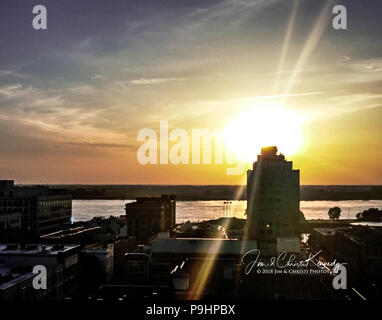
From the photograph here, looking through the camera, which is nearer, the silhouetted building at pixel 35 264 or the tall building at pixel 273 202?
the silhouetted building at pixel 35 264

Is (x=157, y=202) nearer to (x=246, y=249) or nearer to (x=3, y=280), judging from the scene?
(x=246, y=249)

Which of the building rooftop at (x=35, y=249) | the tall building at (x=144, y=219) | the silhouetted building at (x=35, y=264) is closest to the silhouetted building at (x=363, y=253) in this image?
the silhouetted building at (x=35, y=264)

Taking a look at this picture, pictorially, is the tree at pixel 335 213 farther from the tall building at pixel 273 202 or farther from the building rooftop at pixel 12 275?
the building rooftop at pixel 12 275

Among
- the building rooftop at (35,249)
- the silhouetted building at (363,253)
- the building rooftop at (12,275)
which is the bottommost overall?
the silhouetted building at (363,253)

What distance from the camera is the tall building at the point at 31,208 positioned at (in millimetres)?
55000

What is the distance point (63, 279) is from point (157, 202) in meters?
36.2

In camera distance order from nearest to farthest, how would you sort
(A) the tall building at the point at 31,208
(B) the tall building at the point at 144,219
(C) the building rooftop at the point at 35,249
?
(C) the building rooftop at the point at 35,249, (A) the tall building at the point at 31,208, (B) the tall building at the point at 144,219

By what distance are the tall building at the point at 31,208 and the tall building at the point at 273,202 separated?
88.0 ft

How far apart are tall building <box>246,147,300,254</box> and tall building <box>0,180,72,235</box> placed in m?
26.8

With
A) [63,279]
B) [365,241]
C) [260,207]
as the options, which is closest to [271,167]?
Answer: [260,207]

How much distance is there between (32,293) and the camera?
23094mm

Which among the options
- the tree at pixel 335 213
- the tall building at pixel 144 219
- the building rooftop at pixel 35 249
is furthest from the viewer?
the tree at pixel 335 213

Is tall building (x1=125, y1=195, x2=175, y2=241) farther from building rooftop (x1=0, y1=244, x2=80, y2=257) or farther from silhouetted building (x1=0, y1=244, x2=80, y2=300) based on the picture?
building rooftop (x1=0, y1=244, x2=80, y2=257)

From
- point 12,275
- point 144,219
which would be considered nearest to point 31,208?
point 144,219
